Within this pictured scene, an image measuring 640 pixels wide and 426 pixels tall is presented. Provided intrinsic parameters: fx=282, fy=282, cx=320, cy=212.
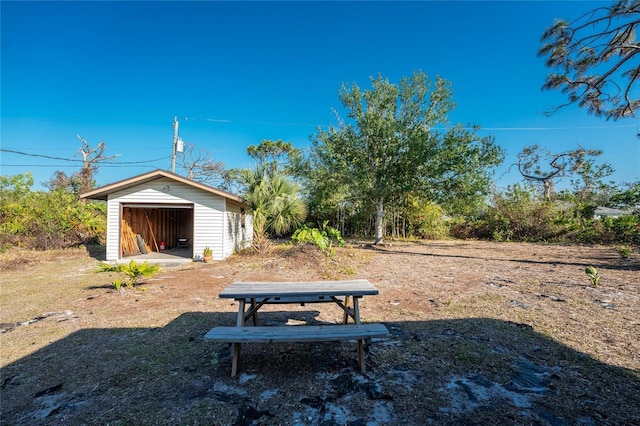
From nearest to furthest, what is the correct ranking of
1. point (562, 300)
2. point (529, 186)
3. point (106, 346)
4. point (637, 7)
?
point (106, 346), point (562, 300), point (637, 7), point (529, 186)

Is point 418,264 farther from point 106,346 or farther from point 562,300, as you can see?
point 106,346

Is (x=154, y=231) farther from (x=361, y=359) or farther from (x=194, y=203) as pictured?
(x=361, y=359)

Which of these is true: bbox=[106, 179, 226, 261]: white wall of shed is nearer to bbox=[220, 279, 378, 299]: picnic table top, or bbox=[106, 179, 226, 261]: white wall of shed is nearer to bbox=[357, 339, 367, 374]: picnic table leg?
bbox=[220, 279, 378, 299]: picnic table top

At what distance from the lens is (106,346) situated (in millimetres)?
2967

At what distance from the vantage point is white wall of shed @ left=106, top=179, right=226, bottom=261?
9023mm

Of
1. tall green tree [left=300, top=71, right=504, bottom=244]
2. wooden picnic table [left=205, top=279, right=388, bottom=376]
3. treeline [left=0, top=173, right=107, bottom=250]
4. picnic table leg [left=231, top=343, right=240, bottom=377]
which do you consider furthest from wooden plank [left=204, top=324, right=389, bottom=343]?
treeline [left=0, top=173, right=107, bottom=250]

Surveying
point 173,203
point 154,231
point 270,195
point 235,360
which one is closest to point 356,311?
point 235,360

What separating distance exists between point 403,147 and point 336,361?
9775 mm

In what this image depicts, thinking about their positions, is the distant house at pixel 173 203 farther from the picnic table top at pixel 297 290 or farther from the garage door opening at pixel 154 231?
the picnic table top at pixel 297 290

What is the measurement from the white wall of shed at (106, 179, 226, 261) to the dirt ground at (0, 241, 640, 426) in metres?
3.81

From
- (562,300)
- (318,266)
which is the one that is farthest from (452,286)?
(318,266)

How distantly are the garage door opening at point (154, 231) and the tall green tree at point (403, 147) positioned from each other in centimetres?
622

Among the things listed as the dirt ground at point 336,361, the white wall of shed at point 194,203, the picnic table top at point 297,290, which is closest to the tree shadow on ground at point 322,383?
the dirt ground at point 336,361

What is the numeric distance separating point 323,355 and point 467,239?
49.7ft
